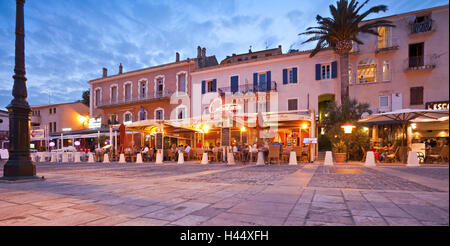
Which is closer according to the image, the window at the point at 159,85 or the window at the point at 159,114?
the window at the point at 159,114

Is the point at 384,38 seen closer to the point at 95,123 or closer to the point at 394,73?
the point at 394,73

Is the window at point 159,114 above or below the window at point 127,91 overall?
below

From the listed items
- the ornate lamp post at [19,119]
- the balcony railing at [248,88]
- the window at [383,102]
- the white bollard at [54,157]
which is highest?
the balcony railing at [248,88]

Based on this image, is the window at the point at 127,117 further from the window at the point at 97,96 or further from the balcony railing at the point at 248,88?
the balcony railing at the point at 248,88

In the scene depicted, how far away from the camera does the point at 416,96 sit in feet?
53.5

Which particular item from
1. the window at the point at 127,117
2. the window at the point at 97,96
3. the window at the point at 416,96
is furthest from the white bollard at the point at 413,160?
the window at the point at 97,96

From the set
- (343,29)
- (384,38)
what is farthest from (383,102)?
(343,29)

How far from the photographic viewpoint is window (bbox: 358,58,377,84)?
1764 cm

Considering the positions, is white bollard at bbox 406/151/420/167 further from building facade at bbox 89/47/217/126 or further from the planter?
building facade at bbox 89/47/217/126

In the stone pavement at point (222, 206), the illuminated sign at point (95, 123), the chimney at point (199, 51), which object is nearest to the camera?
the stone pavement at point (222, 206)

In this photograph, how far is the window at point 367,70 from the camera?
17.6 metres

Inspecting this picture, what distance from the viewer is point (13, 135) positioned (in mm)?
5773

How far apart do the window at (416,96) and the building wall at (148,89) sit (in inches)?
679

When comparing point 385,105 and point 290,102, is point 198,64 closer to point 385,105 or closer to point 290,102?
point 290,102
